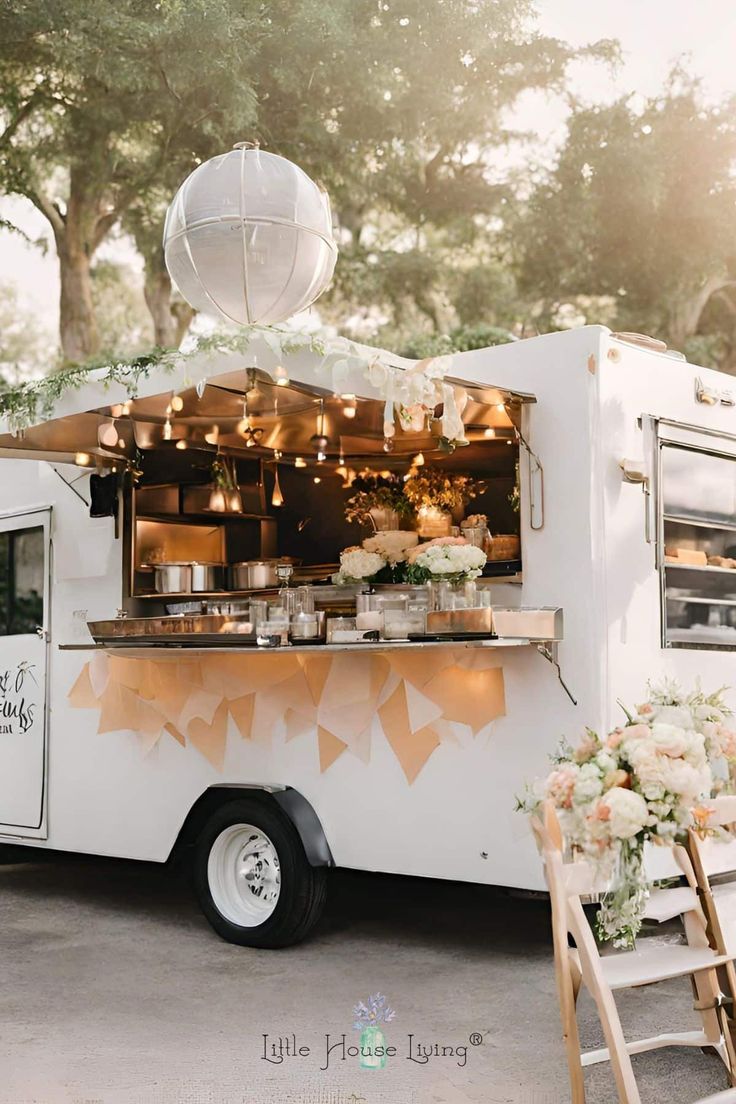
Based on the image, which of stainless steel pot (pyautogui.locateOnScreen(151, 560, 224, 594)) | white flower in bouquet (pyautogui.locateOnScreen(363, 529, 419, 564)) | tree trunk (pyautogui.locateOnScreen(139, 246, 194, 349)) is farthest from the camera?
tree trunk (pyautogui.locateOnScreen(139, 246, 194, 349))

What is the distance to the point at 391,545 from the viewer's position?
6504mm

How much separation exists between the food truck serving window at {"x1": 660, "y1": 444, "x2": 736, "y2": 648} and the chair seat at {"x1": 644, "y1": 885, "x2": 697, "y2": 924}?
4.81ft

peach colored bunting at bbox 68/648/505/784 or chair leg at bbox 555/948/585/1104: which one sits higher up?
peach colored bunting at bbox 68/648/505/784

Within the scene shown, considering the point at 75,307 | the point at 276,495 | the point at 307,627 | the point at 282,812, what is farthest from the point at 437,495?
the point at 75,307

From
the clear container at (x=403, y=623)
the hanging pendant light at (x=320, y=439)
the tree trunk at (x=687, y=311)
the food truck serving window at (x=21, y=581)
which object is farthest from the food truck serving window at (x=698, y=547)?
the tree trunk at (x=687, y=311)

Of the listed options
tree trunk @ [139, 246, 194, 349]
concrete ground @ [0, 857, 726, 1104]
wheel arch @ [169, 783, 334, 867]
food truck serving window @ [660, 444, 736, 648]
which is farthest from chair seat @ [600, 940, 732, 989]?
tree trunk @ [139, 246, 194, 349]

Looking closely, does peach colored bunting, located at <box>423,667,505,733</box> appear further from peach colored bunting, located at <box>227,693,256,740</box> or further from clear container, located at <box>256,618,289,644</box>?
peach colored bunting, located at <box>227,693,256,740</box>

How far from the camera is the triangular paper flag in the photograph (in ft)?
19.3

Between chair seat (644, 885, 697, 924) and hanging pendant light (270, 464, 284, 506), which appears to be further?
hanging pendant light (270, 464, 284, 506)

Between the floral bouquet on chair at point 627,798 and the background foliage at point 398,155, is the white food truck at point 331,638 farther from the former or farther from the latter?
the background foliage at point 398,155

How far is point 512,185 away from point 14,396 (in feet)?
45.6

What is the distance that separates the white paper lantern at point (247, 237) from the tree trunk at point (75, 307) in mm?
11350

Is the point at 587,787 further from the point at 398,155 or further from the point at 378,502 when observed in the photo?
the point at 398,155

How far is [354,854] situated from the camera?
5.78 meters
